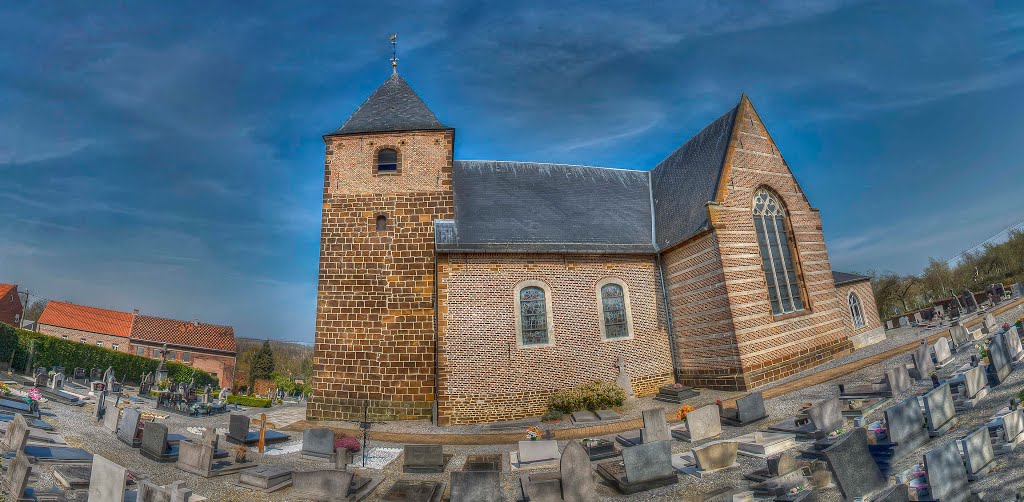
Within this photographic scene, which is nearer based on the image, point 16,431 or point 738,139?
point 16,431

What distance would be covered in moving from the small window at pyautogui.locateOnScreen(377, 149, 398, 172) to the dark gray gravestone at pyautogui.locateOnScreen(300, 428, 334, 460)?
378 inches

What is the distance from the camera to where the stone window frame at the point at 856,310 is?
23.5m

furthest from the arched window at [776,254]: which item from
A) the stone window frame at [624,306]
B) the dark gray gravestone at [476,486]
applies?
the dark gray gravestone at [476,486]

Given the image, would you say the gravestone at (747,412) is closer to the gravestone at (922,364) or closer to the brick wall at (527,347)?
the gravestone at (922,364)

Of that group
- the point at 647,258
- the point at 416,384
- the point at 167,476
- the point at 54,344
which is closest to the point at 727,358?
the point at 647,258

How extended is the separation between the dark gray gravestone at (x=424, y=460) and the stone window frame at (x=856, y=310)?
78.7ft

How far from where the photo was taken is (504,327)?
14.9m

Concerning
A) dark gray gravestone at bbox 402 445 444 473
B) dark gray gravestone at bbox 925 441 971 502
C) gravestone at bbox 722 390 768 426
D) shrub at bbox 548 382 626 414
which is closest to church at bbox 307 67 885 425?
shrub at bbox 548 382 626 414

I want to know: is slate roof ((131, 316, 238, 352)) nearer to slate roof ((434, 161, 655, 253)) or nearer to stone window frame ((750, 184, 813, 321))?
slate roof ((434, 161, 655, 253))

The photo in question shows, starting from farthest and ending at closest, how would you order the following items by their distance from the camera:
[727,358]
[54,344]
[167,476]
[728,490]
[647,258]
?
1. [54,344]
2. [647,258]
3. [727,358]
4. [167,476]
5. [728,490]

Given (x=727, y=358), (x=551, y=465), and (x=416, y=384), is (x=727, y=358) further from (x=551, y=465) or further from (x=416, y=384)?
(x=416, y=384)

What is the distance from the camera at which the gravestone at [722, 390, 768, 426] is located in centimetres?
989

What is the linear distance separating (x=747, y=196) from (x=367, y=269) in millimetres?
13476

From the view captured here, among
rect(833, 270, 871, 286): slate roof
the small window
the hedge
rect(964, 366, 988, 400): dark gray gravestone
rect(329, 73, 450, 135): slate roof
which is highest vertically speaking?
rect(329, 73, 450, 135): slate roof
